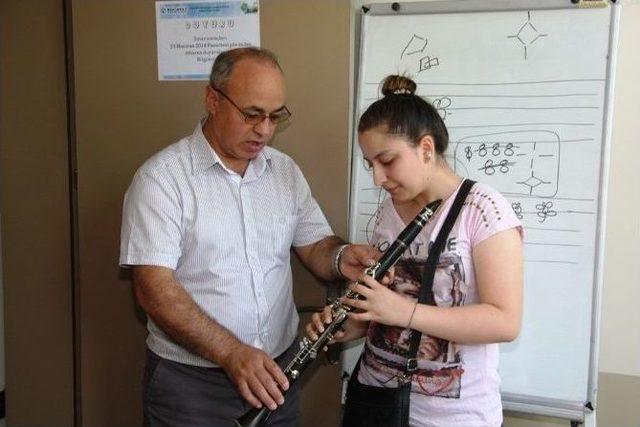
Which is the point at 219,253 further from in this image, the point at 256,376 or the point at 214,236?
the point at 256,376

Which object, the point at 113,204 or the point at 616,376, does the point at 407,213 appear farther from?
the point at 113,204

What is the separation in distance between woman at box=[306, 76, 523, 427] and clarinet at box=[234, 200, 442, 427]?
2 cm

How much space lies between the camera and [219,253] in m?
1.67

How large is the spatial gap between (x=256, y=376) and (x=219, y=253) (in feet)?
1.22

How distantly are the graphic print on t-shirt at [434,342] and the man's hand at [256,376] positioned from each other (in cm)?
27

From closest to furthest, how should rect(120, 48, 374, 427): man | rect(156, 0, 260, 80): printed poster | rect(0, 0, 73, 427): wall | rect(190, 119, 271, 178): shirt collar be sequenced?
rect(120, 48, 374, 427): man, rect(190, 119, 271, 178): shirt collar, rect(156, 0, 260, 80): printed poster, rect(0, 0, 73, 427): wall

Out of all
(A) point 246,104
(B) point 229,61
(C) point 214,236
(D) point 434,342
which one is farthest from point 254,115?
(D) point 434,342

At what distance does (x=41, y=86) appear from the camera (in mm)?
2307

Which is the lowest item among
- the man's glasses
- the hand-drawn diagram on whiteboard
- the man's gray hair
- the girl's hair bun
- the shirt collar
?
the shirt collar

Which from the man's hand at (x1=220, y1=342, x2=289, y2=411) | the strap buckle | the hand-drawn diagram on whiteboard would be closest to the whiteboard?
the hand-drawn diagram on whiteboard

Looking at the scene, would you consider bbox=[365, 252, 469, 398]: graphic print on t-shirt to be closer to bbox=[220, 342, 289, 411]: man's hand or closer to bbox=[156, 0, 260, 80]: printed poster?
bbox=[220, 342, 289, 411]: man's hand

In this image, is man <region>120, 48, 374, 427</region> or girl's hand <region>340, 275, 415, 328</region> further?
man <region>120, 48, 374, 427</region>

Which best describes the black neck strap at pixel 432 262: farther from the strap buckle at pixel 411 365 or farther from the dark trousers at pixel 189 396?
the dark trousers at pixel 189 396

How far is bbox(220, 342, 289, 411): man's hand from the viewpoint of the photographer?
146 centimetres
